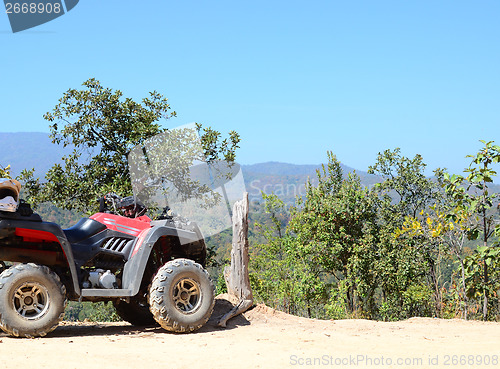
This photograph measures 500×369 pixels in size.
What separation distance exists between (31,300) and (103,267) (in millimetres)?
1158

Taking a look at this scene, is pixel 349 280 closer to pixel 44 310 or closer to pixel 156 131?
pixel 156 131

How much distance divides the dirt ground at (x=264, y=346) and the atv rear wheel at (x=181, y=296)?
0.63ft

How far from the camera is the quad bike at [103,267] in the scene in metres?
6.94

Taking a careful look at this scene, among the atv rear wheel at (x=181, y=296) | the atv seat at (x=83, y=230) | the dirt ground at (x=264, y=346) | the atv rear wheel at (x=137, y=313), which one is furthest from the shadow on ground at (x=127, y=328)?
the atv seat at (x=83, y=230)

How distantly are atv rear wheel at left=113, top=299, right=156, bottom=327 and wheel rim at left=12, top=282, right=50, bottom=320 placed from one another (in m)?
1.96

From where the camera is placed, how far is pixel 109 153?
15789 millimetres

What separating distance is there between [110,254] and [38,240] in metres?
0.98

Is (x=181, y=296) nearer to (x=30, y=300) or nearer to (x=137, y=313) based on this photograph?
(x=137, y=313)

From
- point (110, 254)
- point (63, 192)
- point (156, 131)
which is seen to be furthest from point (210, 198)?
point (110, 254)

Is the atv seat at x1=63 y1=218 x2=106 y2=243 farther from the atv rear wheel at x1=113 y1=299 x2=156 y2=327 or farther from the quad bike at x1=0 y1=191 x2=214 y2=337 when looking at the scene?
the atv rear wheel at x1=113 y1=299 x2=156 y2=327

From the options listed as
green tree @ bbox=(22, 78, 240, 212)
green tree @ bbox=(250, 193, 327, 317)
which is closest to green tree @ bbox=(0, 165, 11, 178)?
green tree @ bbox=(22, 78, 240, 212)

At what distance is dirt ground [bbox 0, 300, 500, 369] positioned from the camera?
5.96 metres

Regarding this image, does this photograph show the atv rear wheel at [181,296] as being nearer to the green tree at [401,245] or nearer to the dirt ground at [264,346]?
the dirt ground at [264,346]

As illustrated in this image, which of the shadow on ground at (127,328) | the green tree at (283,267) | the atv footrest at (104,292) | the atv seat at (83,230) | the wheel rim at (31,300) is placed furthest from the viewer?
the green tree at (283,267)
